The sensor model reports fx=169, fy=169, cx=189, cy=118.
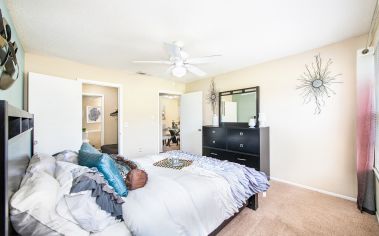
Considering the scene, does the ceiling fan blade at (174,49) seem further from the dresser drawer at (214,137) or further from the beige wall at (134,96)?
the beige wall at (134,96)

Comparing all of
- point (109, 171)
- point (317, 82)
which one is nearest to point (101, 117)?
point (109, 171)

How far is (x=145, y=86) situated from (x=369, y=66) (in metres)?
4.20

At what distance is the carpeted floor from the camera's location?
6.11 feet

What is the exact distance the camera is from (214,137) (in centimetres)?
399

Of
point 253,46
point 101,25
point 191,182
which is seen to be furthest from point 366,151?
point 101,25

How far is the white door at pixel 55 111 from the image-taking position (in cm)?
282

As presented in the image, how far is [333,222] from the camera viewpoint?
→ 202 cm

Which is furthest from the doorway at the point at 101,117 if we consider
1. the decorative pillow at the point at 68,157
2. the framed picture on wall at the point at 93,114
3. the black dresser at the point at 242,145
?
the decorative pillow at the point at 68,157

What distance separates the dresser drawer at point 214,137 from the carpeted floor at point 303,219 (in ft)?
4.85

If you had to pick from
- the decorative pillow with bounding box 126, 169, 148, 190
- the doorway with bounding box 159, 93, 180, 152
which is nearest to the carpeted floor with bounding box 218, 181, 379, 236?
the decorative pillow with bounding box 126, 169, 148, 190

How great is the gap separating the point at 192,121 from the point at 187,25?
295 cm

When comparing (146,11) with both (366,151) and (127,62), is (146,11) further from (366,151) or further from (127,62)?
(366,151)

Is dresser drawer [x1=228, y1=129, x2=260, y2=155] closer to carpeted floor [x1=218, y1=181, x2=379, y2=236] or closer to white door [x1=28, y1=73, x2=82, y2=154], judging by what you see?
carpeted floor [x1=218, y1=181, x2=379, y2=236]

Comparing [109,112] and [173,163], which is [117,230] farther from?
[109,112]
